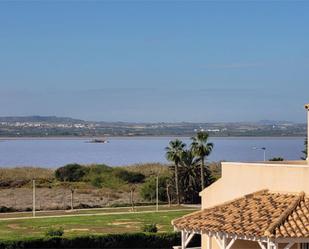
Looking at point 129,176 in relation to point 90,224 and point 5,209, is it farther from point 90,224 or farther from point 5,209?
point 90,224

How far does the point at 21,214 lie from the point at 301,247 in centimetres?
3563

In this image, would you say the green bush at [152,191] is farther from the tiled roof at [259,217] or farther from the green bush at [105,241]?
the tiled roof at [259,217]

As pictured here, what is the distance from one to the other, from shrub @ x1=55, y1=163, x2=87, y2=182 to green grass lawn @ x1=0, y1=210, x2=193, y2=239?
34.3 m

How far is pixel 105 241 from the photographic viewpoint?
40.8 metres

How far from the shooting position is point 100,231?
46062mm

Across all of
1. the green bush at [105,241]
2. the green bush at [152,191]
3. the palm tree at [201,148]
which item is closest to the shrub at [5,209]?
the green bush at [152,191]

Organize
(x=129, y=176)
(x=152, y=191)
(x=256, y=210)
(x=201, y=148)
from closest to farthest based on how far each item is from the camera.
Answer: (x=256, y=210) → (x=201, y=148) → (x=152, y=191) → (x=129, y=176)

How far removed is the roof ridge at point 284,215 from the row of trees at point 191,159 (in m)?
40.6

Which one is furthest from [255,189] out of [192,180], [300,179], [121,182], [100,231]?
[121,182]

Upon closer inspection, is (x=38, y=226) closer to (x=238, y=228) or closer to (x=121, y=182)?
(x=238, y=228)

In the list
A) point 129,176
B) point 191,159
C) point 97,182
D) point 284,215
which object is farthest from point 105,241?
point 129,176

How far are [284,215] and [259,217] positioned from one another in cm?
108

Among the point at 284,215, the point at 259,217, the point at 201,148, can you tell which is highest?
the point at 201,148

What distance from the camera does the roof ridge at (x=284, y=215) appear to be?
80.6 ft
